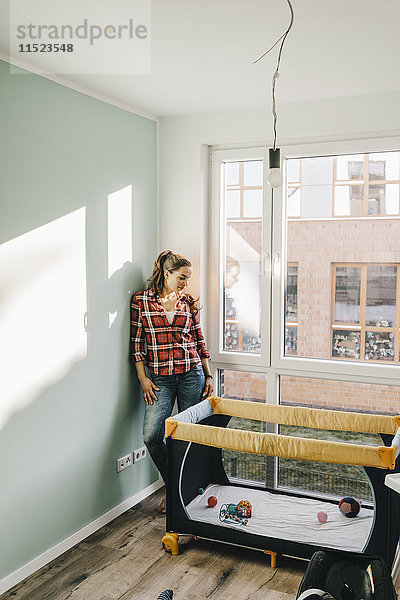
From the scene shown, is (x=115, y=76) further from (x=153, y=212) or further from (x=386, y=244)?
(x=386, y=244)

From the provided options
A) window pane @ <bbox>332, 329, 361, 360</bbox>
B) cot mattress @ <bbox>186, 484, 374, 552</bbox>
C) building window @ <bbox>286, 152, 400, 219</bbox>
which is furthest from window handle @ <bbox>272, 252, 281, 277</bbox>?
cot mattress @ <bbox>186, 484, 374, 552</bbox>

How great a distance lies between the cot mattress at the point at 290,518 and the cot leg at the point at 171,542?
0.13 meters

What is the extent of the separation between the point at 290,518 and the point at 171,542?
650 millimetres

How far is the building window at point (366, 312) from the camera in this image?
11.1ft

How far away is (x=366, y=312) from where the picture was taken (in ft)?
11.3

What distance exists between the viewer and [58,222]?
2898mm

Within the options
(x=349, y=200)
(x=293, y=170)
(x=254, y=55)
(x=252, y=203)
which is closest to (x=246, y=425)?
(x=252, y=203)

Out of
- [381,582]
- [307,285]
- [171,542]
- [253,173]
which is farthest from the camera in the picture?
[253,173]

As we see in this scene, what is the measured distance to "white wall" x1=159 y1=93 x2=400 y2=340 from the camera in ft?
10.9

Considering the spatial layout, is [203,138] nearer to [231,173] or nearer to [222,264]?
[231,173]

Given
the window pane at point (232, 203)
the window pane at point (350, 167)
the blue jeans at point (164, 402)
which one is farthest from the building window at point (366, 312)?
the blue jeans at point (164, 402)

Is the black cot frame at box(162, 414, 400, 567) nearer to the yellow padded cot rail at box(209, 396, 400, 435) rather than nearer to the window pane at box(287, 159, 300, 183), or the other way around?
A: the yellow padded cot rail at box(209, 396, 400, 435)

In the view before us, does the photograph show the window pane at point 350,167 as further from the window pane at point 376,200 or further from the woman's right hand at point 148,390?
the woman's right hand at point 148,390

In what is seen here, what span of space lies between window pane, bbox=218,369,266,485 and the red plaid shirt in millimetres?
436
